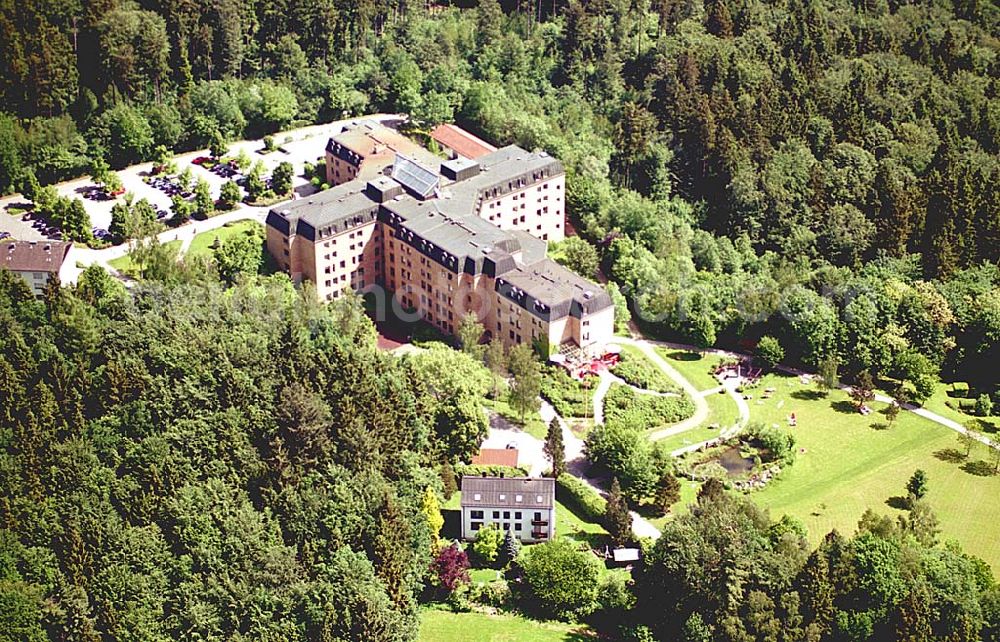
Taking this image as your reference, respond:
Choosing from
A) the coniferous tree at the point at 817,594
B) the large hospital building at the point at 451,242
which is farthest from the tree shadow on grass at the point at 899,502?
the large hospital building at the point at 451,242

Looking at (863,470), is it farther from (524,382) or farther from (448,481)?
(448,481)

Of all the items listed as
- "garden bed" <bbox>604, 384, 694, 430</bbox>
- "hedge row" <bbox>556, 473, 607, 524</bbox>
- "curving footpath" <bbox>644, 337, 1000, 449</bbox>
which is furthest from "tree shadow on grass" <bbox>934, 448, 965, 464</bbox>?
"hedge row" <bbox>556, 473, 607, 524</bbox>

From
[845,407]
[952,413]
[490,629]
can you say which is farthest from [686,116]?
[490,629]

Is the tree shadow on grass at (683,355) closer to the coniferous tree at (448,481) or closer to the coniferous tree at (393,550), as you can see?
the coniferous tree at (448,481)

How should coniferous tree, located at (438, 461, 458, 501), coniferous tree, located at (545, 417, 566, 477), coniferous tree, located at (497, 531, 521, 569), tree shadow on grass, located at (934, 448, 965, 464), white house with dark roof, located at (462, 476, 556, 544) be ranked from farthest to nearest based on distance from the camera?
1. tree shadow on grass, located at (934, 448, 965, 464)
2. coniferous tree, located at (545, 417, 566, 477)
3. coniferous tree, located at (438, 461, 458, 501)
4. white house with dark roof, located at (462, 476, 556, 544)
5. coniferous tree, located at (497, 531, 521, 569)

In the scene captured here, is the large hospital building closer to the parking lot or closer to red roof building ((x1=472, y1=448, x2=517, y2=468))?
the parking lot

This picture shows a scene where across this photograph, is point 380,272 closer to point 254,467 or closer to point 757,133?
point 254,467

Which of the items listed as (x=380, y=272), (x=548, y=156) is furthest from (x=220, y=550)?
(x=548, y=156)
